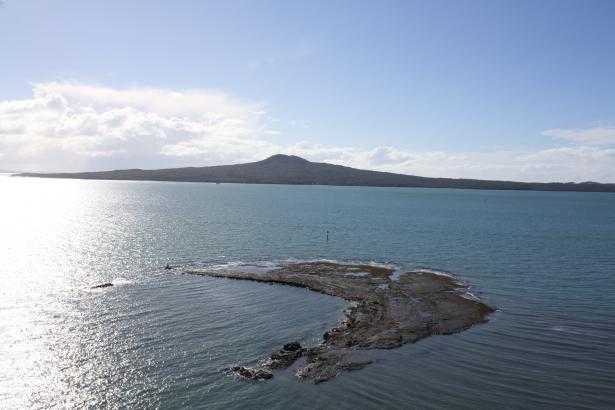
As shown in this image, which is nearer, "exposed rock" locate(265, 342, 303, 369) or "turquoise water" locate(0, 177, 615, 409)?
"turquoise water" locate(0, 177, 615, 409)

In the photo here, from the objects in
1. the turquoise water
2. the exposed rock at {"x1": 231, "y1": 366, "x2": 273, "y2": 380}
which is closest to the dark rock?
the turquoise water

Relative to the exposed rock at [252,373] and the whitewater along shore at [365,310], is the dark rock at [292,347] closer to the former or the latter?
the whitewater along shore at [365,310]

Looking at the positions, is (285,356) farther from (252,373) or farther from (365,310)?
(365,310)

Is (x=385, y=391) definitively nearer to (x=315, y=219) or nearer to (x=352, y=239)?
→ (x=352, y=239)

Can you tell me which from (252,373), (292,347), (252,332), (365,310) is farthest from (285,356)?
(365,310)

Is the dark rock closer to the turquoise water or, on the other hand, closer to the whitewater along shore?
the whitewater along shore

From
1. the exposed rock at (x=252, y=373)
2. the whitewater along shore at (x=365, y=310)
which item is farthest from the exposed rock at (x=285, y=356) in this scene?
the exposed rock at (x=252, y=373)

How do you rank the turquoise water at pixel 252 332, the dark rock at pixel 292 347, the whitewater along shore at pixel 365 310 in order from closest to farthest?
the turquoise water at pixel 252 332 → the whitewater along shore at pixel 365 310 → the dark rock at pixel 292 347

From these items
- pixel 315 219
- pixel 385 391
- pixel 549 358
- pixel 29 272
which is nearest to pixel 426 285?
pixel 549 358
